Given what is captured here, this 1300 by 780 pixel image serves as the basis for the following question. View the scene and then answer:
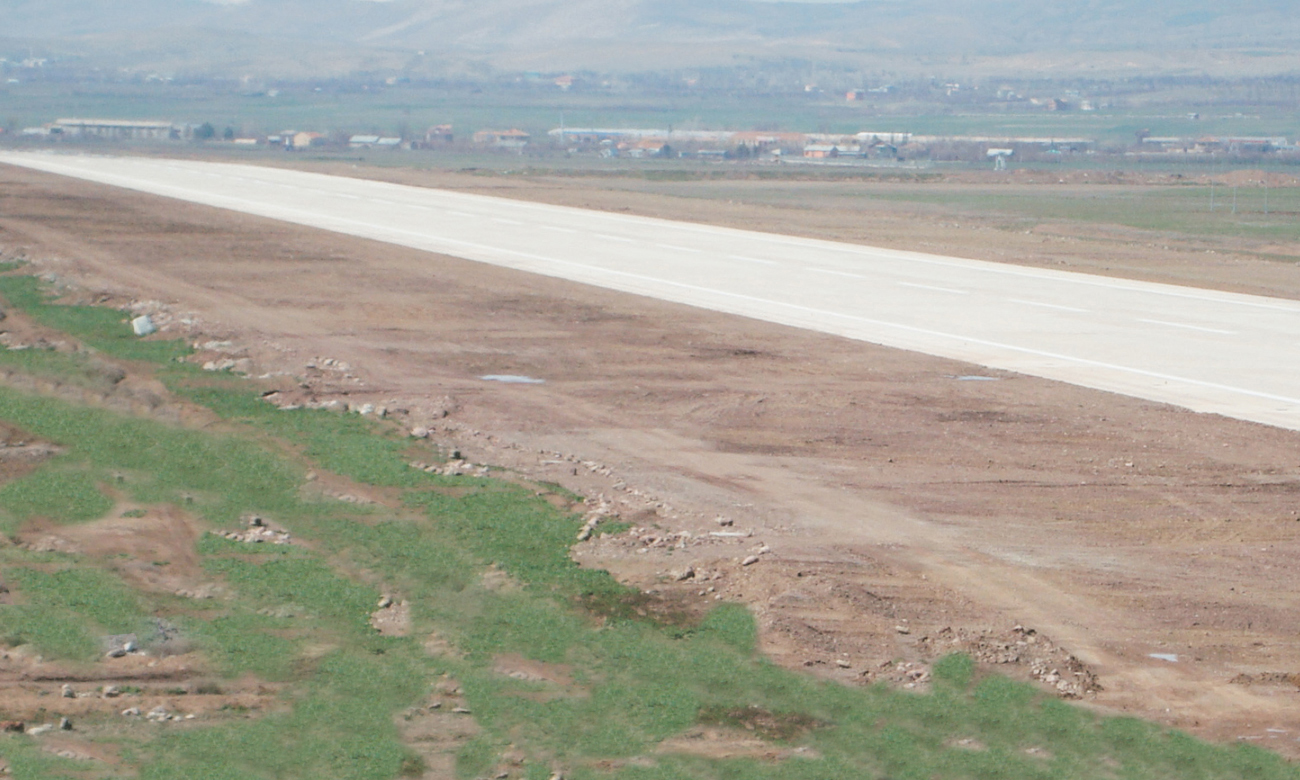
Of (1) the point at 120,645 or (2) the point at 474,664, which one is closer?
(2) the point at 474,664

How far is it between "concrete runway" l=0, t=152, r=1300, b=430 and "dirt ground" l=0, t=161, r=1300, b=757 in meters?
1.21

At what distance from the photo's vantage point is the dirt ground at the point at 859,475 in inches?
319

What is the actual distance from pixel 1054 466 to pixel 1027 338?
26.8ft

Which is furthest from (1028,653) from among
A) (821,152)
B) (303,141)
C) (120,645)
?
(303,141)

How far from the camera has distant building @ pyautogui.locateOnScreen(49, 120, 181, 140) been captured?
12254 cm

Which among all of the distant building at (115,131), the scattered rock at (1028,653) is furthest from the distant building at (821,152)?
the scattered rock at (1028,653)

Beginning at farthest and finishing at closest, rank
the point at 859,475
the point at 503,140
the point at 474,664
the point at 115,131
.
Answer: the point at 503,140
the point at 115,131
the point at 859,475
the point at 474,664

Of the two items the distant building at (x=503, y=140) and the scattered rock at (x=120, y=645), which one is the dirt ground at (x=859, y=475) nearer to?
the scattered rock at (x=120, y=645)

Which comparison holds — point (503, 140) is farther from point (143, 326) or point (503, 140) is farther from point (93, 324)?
point (143, 326)

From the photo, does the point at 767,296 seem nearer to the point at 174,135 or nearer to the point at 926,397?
the point at 926,397

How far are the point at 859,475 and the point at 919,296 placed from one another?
13.8m

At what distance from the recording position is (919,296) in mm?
25484

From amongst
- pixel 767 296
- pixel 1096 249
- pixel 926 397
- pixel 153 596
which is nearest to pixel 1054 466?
pixel 926 397

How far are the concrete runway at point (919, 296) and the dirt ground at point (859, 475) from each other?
1.21 meters
